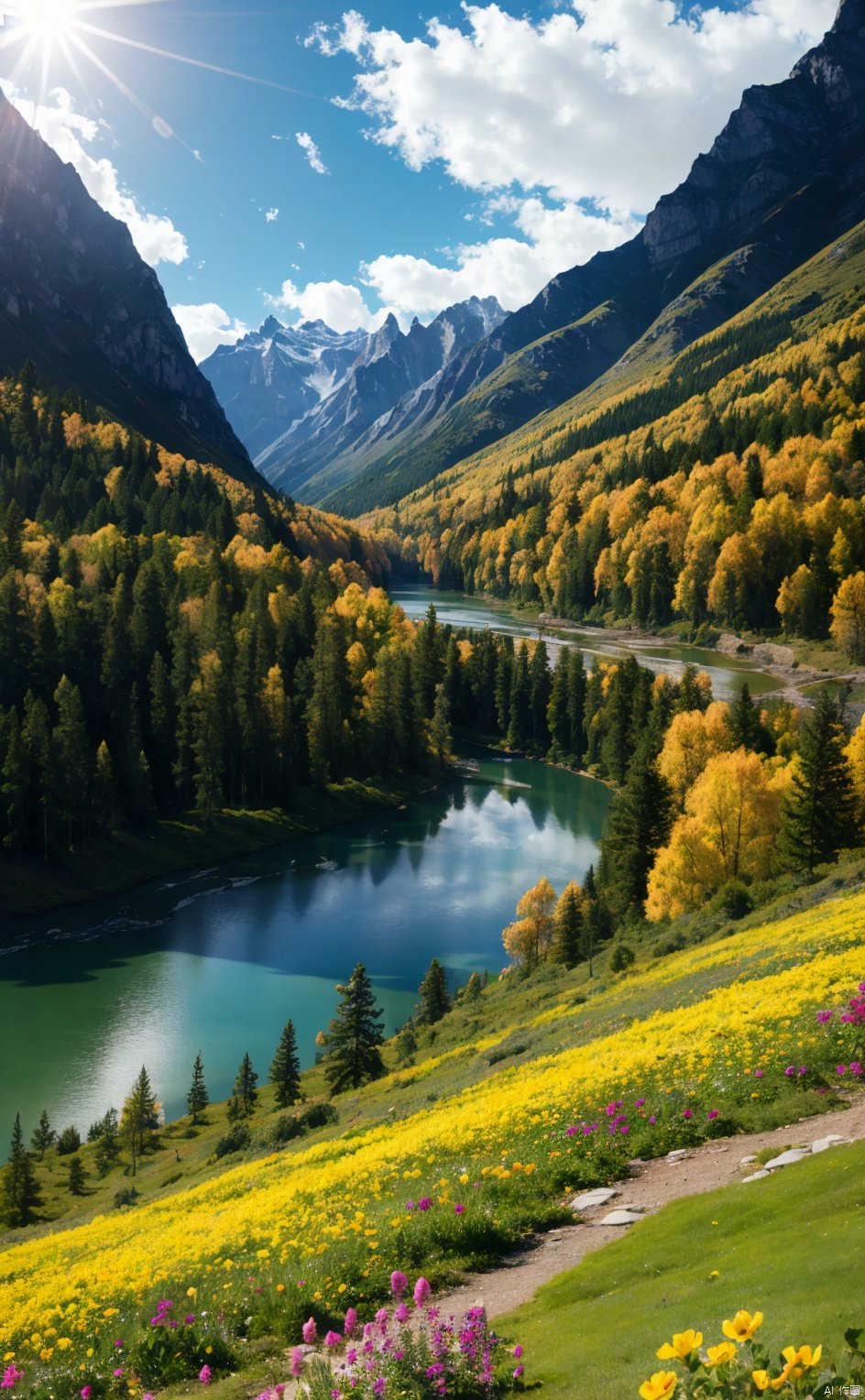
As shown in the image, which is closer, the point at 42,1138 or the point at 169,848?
the point at 42,1138

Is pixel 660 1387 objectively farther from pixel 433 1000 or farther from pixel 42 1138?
pixel 433 1000

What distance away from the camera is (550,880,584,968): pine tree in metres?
65.2

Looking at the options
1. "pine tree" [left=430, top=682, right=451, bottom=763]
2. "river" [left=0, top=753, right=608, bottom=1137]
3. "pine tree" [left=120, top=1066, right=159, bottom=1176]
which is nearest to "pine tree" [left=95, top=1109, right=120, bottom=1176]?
"pine tree" [left=120, top=1066, right=159, bottom=1176]

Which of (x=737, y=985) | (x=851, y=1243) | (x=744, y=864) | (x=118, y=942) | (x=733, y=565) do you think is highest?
(x=733, y=565)

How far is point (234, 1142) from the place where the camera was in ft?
140

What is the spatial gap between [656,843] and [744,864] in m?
7.59

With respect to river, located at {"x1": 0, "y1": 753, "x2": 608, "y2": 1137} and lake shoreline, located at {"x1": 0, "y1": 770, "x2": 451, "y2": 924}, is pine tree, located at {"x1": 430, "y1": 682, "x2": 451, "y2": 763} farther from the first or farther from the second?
river, located at {"x1": 0, "y1": 753, "x2": 608, "y2": 1137}

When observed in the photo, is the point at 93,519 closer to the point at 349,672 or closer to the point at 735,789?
the point at 349,672

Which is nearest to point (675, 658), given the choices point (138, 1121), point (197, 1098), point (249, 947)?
point (249, 947)

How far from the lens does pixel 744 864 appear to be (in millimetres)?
64500

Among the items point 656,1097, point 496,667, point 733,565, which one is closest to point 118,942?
point 656,1097

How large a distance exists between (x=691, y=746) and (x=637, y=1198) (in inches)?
2823

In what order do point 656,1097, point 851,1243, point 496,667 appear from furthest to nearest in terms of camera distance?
point 496,667 < point 656,1097 < point 851,1243

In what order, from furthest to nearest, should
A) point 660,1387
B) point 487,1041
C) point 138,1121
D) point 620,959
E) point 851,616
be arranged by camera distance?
point 851,616 → point 620,959 → point 138,1121 → point 487,1041 → point 660,1387
